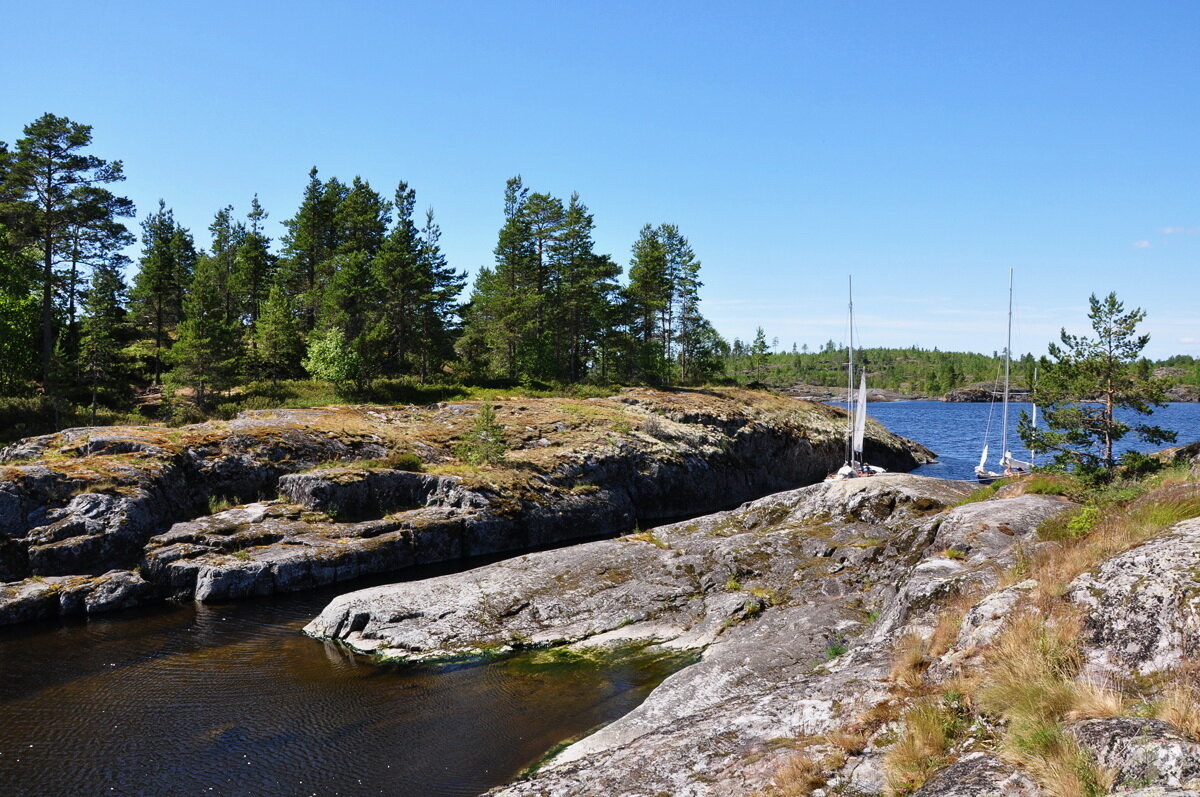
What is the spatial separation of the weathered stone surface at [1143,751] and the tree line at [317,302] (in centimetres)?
5265

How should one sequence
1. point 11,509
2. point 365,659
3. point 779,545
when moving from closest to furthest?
point 365,659
point 779,545
point 11,509

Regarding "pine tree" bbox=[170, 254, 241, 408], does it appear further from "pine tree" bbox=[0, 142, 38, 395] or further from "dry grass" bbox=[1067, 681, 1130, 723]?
"dry grass" bbox=[1067, 681, 1130, 723]

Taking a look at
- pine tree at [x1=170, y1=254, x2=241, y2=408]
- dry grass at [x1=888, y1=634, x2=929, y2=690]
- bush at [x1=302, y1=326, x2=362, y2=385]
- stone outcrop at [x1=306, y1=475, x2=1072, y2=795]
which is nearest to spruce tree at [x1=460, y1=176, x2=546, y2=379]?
bush at [x1=302, y1=326, x2=362, y2=385]

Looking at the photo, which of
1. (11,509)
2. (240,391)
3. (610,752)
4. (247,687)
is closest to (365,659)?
(247,687)

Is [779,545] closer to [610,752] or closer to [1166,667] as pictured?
[610,752]

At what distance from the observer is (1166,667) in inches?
323

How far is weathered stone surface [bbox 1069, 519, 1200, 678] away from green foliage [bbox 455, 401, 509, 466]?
34.1 meters

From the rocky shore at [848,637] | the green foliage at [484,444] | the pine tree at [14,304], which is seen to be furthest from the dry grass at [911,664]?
the pine tree at [14,304]

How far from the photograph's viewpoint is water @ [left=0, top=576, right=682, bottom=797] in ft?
47.2

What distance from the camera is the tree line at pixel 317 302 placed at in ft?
159

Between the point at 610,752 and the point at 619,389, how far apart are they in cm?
5170

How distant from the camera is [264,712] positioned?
1756 cm

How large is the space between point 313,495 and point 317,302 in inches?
1418

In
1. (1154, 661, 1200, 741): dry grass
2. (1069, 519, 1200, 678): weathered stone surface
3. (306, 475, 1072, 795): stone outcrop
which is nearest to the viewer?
(1154, 661, 1200, 741): dry grass
